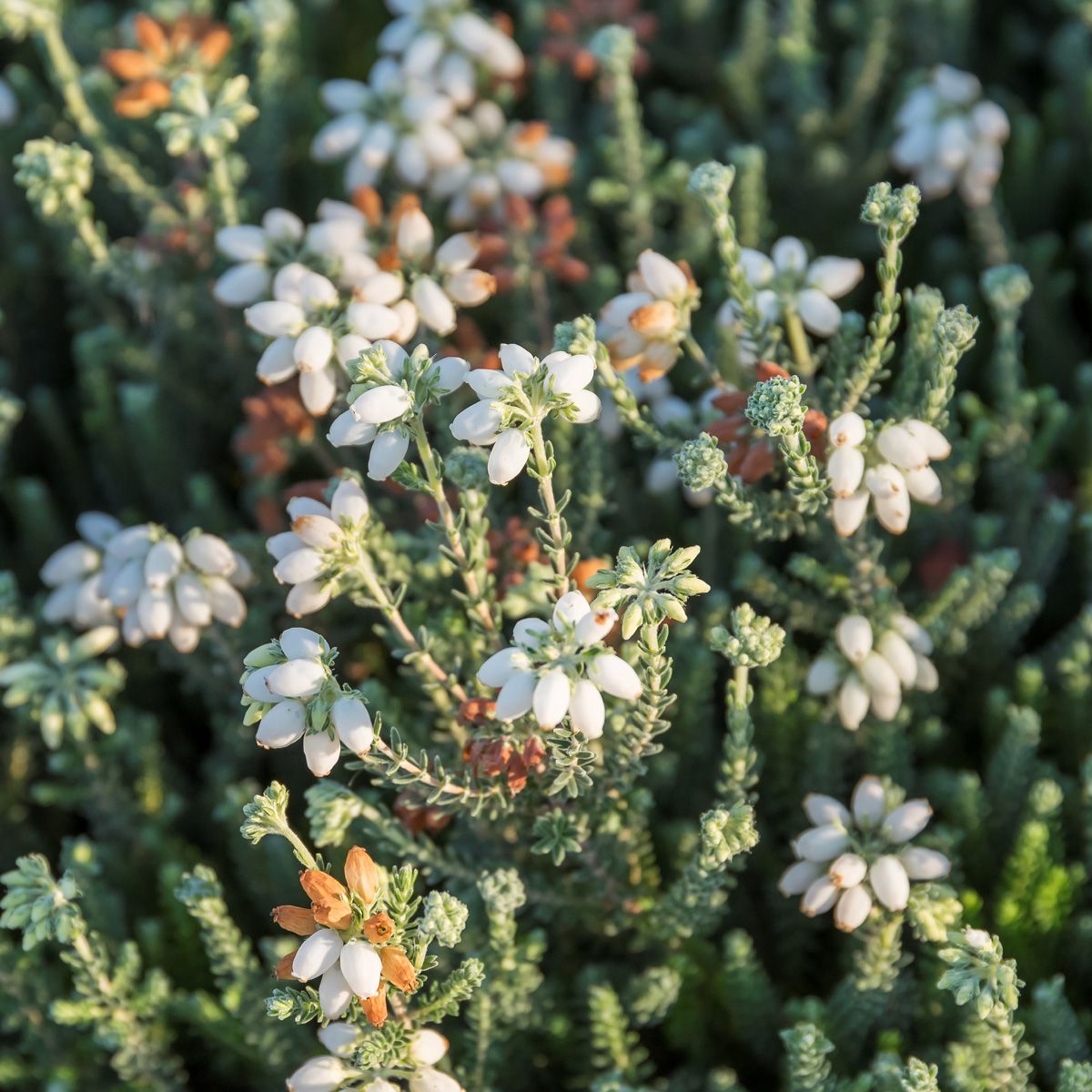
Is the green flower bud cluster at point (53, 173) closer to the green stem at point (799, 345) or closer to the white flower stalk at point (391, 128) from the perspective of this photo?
the white flower stalk at point (391, 128)

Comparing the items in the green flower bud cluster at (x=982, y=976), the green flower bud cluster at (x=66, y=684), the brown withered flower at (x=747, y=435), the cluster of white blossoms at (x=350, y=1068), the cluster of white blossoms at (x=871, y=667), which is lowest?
the green flower bud cluster at (x=66, y=684)

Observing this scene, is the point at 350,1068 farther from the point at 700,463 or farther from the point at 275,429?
the point at 275,429

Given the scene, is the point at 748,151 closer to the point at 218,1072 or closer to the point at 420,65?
the point at 420,65

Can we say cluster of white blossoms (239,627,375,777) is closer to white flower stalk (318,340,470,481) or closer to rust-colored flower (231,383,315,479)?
white flower stalk (318,340,470,481)

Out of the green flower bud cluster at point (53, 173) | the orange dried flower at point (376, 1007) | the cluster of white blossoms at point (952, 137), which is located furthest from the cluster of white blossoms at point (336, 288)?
the cluster of white blossoms at point (952, 137)

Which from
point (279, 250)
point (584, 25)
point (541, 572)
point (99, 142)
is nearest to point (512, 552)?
point (541, 572)

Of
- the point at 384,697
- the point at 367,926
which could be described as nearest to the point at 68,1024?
the point at 384,697
